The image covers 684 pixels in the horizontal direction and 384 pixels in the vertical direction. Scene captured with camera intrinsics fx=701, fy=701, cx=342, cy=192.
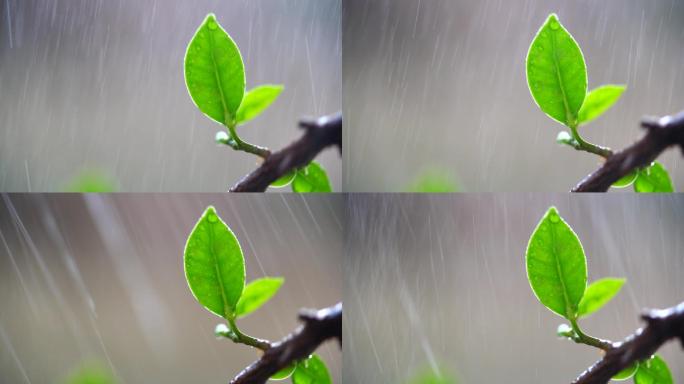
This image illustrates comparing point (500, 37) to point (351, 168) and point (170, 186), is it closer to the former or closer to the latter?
point (351, 168)

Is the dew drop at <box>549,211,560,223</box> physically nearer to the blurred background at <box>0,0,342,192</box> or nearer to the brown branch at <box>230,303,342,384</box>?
the brown branch at <box>230,303,342,384</box>

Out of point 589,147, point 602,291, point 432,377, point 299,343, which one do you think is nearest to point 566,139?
point 589,147

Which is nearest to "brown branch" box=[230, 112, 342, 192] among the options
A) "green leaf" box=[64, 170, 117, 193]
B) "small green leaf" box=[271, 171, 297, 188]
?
"small green leaf" box=[271, 171, 297, 188]

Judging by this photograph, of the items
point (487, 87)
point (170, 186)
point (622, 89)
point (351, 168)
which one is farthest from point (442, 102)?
point (170, 186)

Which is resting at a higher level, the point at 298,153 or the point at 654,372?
the point at 298,153

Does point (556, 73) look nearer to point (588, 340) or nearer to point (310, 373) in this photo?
point (588, 340)

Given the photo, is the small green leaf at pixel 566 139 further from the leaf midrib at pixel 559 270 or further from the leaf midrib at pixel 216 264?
the leaf midrib at pixel 216 264
